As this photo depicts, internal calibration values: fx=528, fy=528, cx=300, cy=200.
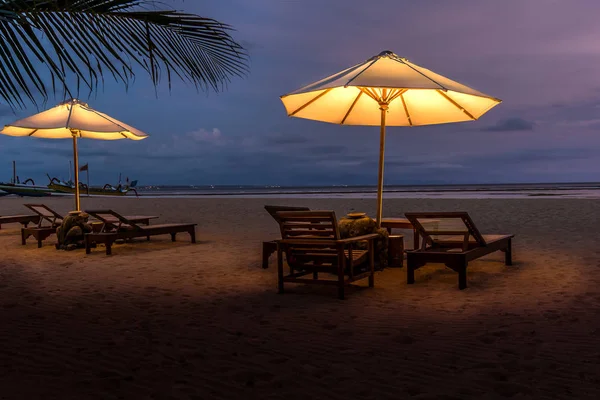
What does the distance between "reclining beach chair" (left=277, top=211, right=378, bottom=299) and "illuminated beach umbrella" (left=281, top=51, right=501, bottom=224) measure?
1.04 meters

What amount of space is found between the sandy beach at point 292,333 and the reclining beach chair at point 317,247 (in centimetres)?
20

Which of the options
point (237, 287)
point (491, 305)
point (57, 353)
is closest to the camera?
point (57, 353)

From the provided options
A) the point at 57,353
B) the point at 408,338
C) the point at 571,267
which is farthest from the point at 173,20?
the point at 571,267

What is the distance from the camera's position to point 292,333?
382 centimetres

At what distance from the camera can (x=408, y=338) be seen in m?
3.66

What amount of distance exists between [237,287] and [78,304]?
5.07ft

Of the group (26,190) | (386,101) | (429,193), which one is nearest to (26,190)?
(26,190)

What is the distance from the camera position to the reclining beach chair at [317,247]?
5012 mm

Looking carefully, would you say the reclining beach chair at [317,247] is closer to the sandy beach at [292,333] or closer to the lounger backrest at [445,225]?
the sandy beach at [292,333]

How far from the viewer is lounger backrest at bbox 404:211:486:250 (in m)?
5.50

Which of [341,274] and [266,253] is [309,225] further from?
[266,253]

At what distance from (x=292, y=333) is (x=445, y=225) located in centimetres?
269

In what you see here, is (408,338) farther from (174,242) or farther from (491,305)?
(174,242)

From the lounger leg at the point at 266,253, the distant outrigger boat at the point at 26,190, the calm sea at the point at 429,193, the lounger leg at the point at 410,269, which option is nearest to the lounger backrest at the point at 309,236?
the lounger leg at the point at 410,269
